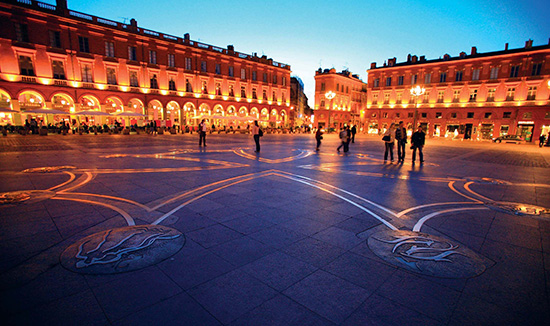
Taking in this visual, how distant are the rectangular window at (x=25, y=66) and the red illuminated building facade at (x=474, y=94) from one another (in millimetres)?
43670

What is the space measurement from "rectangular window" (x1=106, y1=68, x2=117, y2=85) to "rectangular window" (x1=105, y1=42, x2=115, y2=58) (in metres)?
1.62

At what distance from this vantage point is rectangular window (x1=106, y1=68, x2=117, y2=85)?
30.8 metres

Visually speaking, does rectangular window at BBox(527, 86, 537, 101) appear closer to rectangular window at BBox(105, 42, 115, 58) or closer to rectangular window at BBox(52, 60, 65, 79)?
rectangular window at BBox(105, 42, 115, 58)

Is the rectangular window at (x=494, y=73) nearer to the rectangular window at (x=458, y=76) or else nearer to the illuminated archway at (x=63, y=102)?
the rectangular window at (x=458, y=76)

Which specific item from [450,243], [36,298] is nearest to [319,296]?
[450,243]

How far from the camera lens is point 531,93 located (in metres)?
36.5

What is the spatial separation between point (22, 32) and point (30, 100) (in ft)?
22.5

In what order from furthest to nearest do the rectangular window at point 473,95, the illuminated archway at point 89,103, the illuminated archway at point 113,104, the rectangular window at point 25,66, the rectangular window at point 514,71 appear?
the rectangular window at point 473,95, the rectangular window at point 514,71, the illuminated archway at point 113,104, the illuminated archway at point 89,103, the rectangular window at point 25,66

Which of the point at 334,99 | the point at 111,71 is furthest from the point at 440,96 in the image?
the point at 111,71

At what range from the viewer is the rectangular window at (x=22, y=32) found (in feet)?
82.3

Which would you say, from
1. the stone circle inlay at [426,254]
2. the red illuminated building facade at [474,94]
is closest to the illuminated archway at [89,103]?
the stone circle inlay at [426,254]

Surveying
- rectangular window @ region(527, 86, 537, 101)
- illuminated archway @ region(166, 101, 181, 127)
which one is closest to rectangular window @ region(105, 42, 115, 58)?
illuminated archway @ region(166, 101, 181, 127)

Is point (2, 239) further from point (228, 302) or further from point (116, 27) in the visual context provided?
point (116, 27)

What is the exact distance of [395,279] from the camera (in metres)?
2.83
